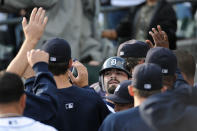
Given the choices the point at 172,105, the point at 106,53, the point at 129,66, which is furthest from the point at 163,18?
the point at 172,105

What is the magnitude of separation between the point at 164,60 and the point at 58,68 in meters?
0.91

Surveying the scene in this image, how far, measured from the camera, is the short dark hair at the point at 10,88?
4445mm

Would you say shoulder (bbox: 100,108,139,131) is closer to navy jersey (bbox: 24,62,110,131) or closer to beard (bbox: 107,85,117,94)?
navy jersey (bbox: 24,62,110,131)

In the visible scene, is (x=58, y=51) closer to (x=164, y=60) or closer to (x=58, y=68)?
(x=58, y=68)

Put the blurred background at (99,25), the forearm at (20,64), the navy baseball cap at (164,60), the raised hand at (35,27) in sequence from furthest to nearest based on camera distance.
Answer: the blurred background at (99,25) → the navy baseball cap at (164,60) → the raised hand at (35,27) → the forearm at (20,64)

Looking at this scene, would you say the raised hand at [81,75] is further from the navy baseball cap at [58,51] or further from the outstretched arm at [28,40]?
the outstretched arm at [28,40]

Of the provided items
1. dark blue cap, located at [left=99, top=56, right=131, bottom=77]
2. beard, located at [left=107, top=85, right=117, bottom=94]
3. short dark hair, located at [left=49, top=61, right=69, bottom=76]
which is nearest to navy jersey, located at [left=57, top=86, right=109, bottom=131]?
short dark hair, located at [left=49, top=61, right=69, bottom=76]

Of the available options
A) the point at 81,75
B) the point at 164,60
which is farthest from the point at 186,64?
the point at 81,75

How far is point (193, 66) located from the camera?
5953mm

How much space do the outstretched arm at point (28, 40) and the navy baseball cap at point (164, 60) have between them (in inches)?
38.0

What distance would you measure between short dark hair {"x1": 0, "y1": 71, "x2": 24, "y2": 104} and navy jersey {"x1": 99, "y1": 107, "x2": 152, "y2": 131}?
723 mm

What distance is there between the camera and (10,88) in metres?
4.46

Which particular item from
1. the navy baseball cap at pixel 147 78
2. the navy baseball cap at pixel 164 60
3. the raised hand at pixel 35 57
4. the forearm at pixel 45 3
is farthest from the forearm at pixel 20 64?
the forearm at pixel 45 3

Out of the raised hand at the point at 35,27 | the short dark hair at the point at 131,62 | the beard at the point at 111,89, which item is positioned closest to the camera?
the raised hand at the point at 35,27
